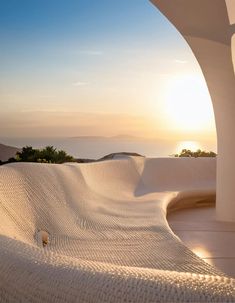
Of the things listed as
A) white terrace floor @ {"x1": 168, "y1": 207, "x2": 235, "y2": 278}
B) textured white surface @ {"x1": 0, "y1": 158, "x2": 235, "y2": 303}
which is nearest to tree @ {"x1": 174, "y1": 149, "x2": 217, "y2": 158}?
textured white surface @ {"x1": 0, "y1": 158, "x2": 235, "y2": 303}

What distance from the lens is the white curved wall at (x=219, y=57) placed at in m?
5.81

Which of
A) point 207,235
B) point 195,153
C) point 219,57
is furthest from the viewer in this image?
point 195,153

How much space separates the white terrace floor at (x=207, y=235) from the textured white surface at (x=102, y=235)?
15.1 inches

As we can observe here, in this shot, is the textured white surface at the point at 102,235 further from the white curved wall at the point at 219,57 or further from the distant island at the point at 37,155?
the distant island at the point at 37,155

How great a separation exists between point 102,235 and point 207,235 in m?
2.23

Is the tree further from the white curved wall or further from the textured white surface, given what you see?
the white curved wall

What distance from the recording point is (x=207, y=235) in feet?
20.0

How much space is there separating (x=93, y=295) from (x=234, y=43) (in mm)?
5755

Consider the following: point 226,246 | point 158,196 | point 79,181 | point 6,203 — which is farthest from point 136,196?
point 6,203

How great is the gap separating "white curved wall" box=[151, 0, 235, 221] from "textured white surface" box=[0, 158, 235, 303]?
101cm

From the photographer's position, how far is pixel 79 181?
20.3ft

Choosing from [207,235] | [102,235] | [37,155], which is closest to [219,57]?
[207,235]

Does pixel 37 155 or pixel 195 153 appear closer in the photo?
pixel 37 155

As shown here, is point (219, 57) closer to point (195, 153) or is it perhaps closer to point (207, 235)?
point (207, 235)
